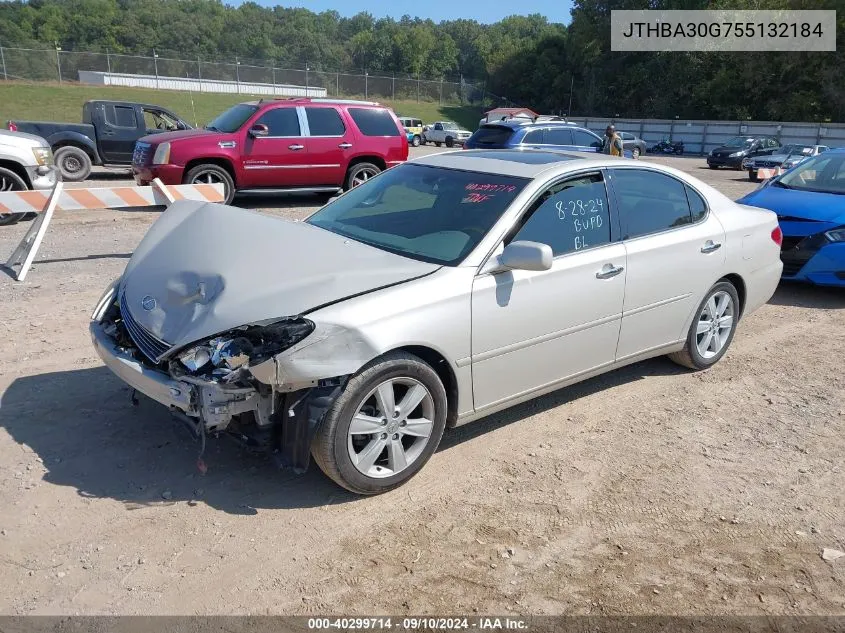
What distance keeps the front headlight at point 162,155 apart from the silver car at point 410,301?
702 cm

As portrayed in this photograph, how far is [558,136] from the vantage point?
17.2 meters

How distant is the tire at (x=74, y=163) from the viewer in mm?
15352

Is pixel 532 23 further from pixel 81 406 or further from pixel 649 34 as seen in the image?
pixel 81 406

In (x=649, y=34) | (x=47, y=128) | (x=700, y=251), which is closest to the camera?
(x=700, y=251)

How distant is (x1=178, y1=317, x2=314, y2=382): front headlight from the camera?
3174 millimetres

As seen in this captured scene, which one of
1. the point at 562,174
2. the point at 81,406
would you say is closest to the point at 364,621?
the point at 81,406

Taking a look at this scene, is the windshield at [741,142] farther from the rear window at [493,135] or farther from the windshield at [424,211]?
the windshield at [424,211]

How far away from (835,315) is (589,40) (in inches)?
2761

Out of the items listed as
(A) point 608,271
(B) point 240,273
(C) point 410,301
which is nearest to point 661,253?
(A) point 608,271

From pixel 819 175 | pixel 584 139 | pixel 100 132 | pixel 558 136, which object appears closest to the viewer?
pixel 819 175

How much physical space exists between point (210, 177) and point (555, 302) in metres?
8.99

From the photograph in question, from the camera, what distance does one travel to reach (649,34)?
63.7 metres

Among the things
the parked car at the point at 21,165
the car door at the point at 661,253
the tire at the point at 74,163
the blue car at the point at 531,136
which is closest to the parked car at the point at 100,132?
the tire at the point at 74,163

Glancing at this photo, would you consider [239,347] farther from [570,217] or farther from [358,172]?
[358,172]
